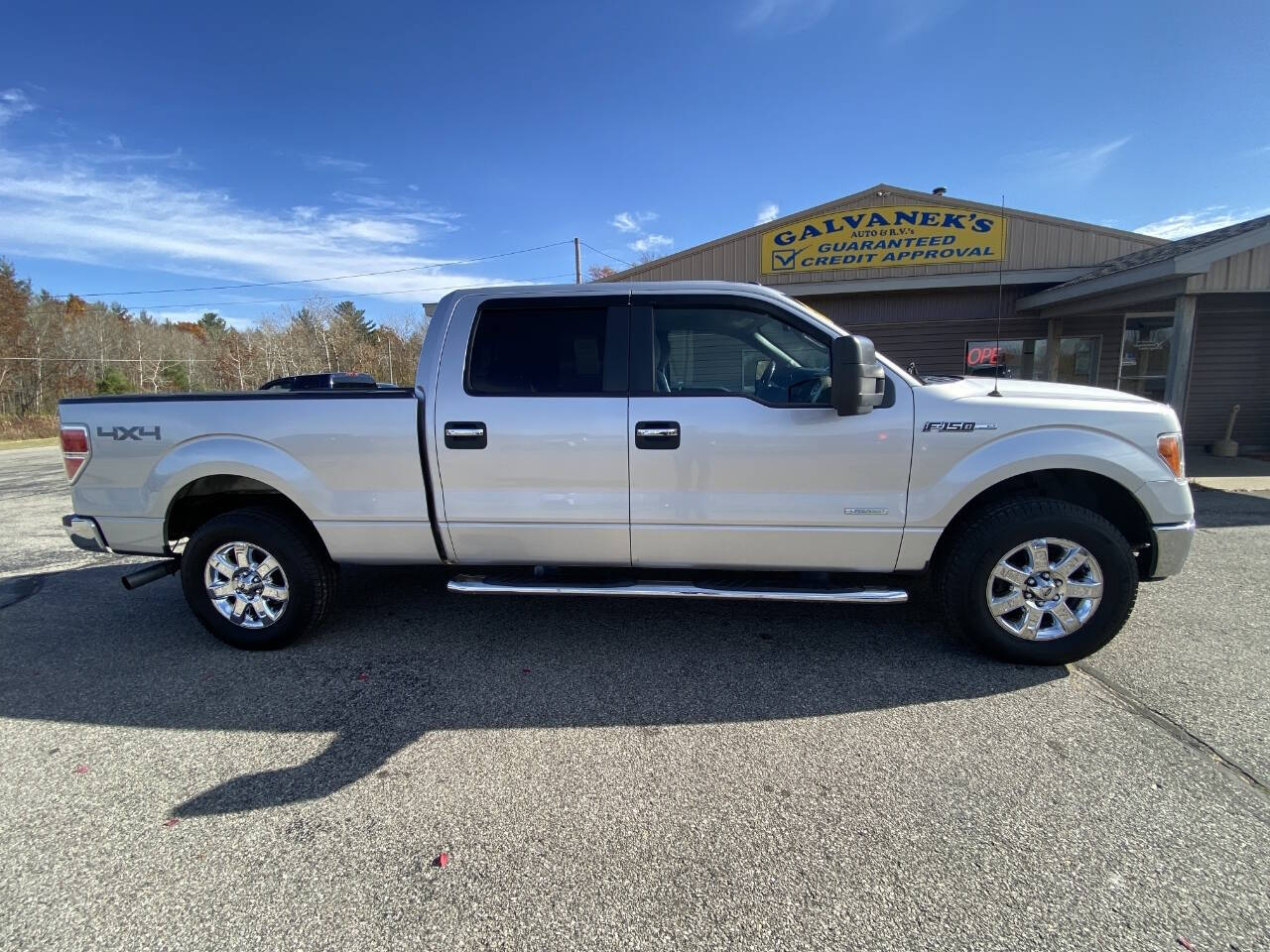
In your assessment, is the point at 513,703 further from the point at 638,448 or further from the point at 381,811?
the point at 638,448

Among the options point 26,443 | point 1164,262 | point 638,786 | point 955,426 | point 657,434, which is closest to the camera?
point 638,786

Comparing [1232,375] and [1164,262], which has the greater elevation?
[1164,262]

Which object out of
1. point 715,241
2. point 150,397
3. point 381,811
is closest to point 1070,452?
point 381,811

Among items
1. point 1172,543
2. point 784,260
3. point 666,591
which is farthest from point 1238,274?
point 666,591

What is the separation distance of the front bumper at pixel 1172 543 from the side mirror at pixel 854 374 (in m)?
1.68

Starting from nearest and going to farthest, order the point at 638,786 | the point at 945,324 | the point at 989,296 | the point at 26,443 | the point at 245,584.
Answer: the point at 638,786
the point at 245,584
the point at 989,296
the point at 945,324
the point at 26,443

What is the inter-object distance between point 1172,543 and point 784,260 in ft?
32.8

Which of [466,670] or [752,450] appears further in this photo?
[466,670]

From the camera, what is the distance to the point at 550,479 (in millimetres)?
3367

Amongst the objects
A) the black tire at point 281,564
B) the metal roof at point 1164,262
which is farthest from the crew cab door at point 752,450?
the metal roof at point 1164,262

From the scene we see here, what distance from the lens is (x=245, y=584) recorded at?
11.9ft

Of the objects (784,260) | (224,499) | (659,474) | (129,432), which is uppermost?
(784,260)

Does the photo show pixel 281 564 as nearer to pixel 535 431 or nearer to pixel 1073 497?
pixel 535 431

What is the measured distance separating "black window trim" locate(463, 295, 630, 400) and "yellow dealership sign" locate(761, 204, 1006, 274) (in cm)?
957
